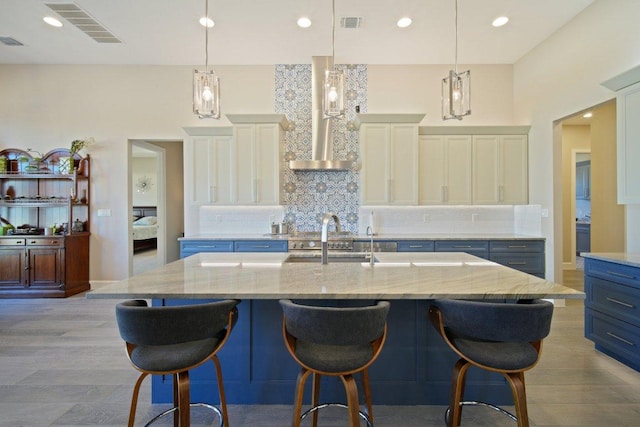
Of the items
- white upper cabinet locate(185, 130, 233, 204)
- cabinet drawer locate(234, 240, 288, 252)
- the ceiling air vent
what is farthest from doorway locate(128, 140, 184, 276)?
the ceiling air vent

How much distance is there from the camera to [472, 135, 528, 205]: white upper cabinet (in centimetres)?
465

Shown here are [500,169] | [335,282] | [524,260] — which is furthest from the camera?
[500,169]

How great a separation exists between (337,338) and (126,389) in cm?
189

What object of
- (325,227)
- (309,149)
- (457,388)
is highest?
(309,149)

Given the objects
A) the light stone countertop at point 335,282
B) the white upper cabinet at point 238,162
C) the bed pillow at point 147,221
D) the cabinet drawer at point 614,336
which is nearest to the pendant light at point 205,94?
the light stone countertop at point 335,282

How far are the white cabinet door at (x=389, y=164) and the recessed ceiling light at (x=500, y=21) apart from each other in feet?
4.70

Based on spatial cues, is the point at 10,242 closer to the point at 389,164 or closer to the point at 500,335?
the point at 389,164

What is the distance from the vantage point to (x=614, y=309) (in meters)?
2.75

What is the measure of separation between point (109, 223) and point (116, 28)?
9.08ft

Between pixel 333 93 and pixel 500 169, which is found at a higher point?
pixel 333 93

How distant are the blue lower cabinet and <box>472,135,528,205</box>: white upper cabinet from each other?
314 cm

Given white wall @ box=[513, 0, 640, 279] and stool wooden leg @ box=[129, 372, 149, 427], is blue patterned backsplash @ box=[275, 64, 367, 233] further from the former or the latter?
stool wooden leg @ box=[129, 372, 149, 427]

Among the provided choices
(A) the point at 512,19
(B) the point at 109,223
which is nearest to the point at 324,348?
(A) the point at 512,19

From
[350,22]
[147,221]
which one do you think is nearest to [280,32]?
[350,22]
